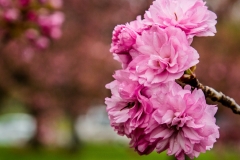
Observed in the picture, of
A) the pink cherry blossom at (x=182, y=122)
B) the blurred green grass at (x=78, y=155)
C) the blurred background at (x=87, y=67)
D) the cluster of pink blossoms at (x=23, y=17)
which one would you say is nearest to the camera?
the pink cherry blossom at (x=182, y=122)

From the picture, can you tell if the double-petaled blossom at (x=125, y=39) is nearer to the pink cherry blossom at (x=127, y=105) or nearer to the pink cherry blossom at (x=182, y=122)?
the pink cherry blossom at (x=127, y=105)

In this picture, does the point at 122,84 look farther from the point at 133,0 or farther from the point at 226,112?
the point at 226,112

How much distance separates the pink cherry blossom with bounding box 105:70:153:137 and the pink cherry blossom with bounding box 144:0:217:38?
218mm

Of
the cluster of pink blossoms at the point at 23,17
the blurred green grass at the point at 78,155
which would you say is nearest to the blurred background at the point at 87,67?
the blurred green grass at the point at 78,155

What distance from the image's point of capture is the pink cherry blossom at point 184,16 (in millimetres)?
1655

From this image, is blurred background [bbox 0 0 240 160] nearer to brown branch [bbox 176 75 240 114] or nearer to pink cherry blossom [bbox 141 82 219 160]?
brown branch [bbox 176 75 240 114]

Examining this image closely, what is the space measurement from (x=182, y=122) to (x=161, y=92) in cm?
13

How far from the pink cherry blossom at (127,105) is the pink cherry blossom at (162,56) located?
0.14 feet

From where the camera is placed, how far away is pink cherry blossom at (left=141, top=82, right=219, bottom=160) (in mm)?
1572

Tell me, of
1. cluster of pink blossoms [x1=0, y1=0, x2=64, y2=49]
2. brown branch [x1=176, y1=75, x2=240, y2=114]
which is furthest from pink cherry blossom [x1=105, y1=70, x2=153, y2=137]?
cluster of pink blossoms [x1=0, y1=0, x2=64, y2=49]

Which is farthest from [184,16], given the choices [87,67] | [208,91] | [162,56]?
[87,67]

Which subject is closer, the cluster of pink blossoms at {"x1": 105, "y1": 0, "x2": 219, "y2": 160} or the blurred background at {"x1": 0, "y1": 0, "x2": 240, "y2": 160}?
the cluster of pink blossoms at {"x1": 105, "y1": 0, "x2": 219, "y2": 160}

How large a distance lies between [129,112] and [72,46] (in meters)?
12.6

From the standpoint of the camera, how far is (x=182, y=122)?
5.23ft
